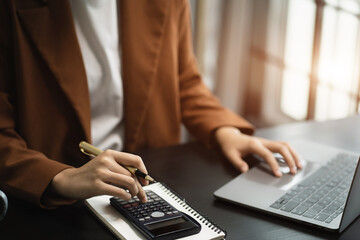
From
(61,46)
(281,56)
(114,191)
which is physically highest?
(61,46)

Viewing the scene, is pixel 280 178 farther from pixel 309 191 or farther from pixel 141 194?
pixel 141 194

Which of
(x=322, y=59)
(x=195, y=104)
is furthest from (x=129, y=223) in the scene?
(x=322, y=59)

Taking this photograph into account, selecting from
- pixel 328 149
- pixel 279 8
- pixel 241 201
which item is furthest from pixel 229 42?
pixel 241 201

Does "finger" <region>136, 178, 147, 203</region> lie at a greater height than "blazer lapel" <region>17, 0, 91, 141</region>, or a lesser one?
lesser

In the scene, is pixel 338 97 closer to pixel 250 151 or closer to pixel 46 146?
pixel 250 151

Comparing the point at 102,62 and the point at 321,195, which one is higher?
the point at 102,62

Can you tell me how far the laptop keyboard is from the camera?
886 mm

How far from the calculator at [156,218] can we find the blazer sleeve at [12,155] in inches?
6.1

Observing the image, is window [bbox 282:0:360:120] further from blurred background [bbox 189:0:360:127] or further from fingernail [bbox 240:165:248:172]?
fingernail [bbox 240:165:248:172]

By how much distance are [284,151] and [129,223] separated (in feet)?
1.55

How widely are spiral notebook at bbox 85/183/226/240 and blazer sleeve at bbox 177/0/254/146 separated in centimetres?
43

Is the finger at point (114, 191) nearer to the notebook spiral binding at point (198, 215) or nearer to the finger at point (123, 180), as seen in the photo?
the finger at point (123, 180)

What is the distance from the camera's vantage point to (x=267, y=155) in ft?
3.68

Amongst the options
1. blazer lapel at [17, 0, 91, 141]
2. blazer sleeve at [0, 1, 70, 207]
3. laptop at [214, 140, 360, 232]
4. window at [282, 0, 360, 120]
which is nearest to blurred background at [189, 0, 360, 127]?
window at [282, 0, 360, 120]
